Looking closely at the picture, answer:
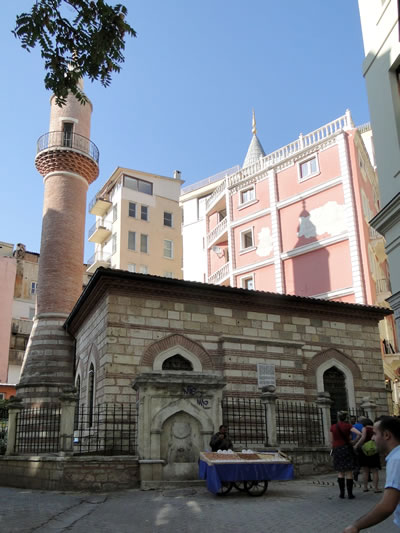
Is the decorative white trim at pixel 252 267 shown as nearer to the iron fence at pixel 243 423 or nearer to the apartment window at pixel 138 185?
the apartment window at pixel 138 185

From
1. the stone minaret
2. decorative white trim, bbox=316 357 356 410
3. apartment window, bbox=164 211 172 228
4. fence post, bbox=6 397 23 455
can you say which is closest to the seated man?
fence post, bbox=6 397 23 455

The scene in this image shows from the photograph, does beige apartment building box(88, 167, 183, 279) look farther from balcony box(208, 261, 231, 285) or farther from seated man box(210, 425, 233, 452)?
seated man box(210, 425, 233, 452)

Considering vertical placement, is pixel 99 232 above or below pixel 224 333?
above

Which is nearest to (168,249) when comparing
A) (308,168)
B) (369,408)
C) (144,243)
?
(144,243)

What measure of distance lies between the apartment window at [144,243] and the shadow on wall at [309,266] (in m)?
15.8

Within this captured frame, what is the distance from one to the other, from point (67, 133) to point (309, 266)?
13.4 m

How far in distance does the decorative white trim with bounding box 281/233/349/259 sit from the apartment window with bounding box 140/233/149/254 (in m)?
15.2

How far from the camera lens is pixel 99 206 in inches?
1732

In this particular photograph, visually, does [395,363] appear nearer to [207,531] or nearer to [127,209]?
[207,531]

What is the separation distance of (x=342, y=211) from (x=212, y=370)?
1473cm

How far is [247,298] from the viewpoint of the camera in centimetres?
1580

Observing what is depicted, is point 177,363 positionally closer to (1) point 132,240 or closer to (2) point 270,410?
(2) point 270,410

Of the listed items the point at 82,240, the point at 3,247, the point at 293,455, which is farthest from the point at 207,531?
the point at 3,247

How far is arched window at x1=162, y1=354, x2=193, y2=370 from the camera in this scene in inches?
568
